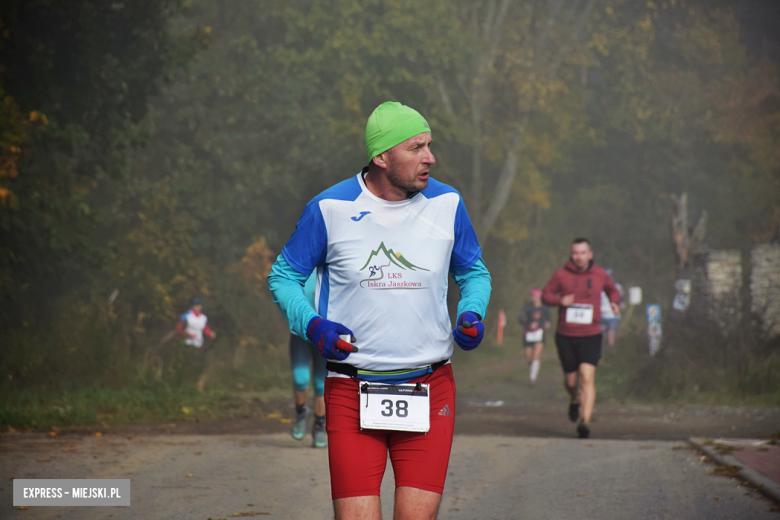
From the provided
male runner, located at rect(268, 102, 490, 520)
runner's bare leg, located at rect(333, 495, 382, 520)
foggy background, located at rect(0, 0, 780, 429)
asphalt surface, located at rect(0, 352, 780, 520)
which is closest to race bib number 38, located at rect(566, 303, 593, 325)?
asphalt surface, located at rect(0, 352, 780, 520)

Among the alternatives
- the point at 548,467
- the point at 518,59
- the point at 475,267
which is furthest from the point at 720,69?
the point at 475,267

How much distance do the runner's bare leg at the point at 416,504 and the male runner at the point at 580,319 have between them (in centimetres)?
666

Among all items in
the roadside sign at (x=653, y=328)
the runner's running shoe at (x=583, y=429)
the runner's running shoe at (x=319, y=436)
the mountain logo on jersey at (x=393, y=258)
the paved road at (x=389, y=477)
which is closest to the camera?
the mountain logo on jersey at (x=393, y=258)

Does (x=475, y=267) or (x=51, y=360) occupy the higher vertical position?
(x=475, y=267)

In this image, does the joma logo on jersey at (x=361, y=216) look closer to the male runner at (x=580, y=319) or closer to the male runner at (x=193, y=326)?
the male runner at (x=580, y=319)

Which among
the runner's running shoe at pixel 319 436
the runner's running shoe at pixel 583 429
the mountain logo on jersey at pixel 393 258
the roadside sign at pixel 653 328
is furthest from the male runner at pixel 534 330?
the mountain logo on jersey at pixel 393 258

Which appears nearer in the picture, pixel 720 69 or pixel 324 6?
Answer: pixel 324 6

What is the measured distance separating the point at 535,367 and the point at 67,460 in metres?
11.2

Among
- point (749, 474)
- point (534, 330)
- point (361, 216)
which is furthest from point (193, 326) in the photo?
point (361, 216)

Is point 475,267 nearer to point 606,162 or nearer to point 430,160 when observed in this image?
point 430,160

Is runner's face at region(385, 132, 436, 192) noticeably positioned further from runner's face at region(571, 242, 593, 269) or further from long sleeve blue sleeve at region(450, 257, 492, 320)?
runner's face at region(571, 242, 593, 269)

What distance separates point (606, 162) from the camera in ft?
138

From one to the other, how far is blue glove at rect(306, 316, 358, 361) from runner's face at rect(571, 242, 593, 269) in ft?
24.1

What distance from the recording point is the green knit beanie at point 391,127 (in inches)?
145
